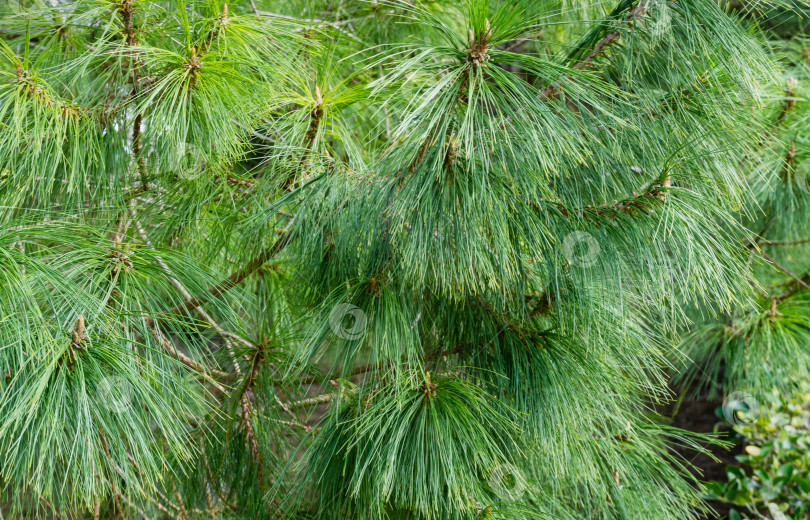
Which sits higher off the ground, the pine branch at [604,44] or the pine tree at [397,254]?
the pine branch at [604,44]

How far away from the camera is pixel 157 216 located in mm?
874

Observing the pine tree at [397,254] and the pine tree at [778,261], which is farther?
the pine tree at [778,261]

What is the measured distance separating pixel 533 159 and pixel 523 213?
6 cm

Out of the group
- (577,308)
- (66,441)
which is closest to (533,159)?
(577,308)

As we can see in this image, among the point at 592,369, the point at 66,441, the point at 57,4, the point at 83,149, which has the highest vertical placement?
the point at 57,4

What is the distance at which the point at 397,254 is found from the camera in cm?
67

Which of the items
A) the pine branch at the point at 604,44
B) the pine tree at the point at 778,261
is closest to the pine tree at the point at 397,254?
the pine branch at the point at 604,44

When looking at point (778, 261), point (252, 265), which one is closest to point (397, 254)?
point (252, 265)

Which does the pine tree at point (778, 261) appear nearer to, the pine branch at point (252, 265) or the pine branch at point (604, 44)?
the pine branch at point (604, 44)

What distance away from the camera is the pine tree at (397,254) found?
0.58 m

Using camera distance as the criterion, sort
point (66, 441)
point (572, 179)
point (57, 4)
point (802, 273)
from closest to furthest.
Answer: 1. point (66, 441)
2. point (572, 179)
3. point (57, 4)
4. point (802, 273)

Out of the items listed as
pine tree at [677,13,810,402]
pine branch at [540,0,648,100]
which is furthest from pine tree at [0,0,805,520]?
pine tree at [677,13,810,402]

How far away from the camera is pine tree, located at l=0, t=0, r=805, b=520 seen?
579 mm

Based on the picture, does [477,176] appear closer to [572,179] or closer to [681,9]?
[572,179]
